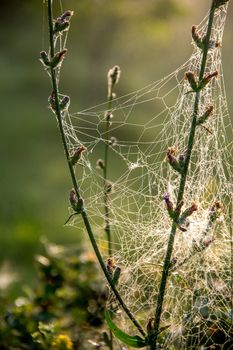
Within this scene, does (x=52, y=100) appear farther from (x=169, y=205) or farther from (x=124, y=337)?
(x=124, y=337)

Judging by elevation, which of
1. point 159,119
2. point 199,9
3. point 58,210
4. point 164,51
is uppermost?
point 199,9

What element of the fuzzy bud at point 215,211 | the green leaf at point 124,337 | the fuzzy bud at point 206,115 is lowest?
the green leaf at point 124,337

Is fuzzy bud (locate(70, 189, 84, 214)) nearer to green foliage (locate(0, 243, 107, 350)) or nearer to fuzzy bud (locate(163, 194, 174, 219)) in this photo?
fuzzy bud (locate(163, 194, 174, 219))

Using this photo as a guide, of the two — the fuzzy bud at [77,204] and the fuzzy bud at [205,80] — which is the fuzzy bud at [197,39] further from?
Result: the fuzzy bud at [77,204]

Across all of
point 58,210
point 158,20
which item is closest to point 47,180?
point 58,210

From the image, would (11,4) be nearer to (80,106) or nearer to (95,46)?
(95,46)

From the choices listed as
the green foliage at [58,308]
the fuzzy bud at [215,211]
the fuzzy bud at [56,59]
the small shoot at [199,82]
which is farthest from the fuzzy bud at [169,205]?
the green foliage at [58,308]

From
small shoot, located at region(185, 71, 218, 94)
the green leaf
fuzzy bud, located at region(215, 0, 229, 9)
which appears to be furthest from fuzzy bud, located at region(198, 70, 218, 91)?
the green leaf

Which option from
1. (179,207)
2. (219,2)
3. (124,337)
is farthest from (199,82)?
(124,337)
